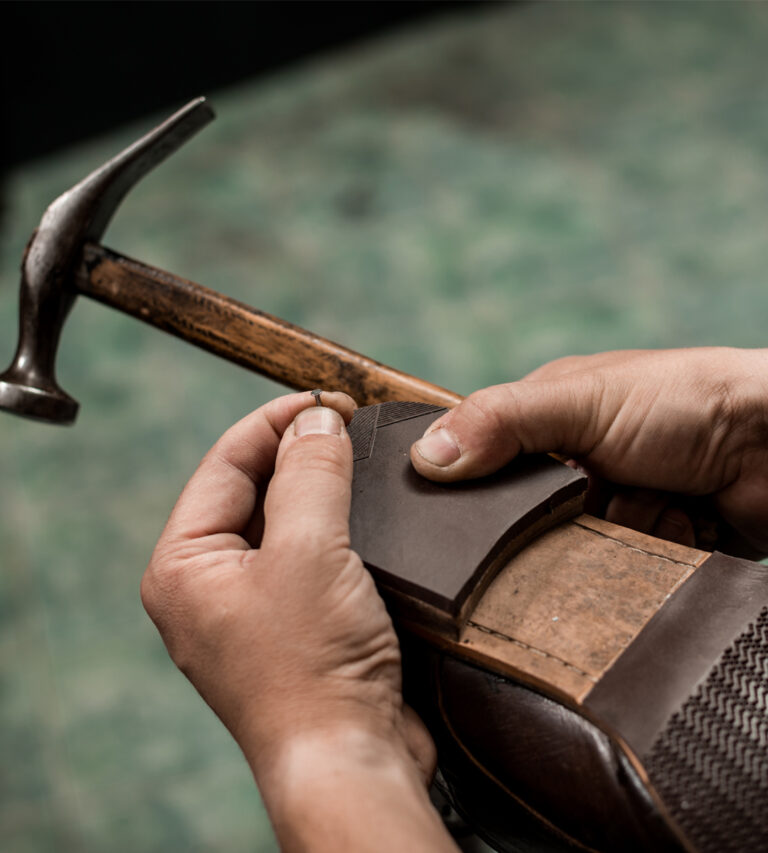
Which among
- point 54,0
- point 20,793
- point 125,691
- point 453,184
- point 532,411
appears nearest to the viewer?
point 532,411

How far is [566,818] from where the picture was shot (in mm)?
734

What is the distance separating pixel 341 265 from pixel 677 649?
2339 mm

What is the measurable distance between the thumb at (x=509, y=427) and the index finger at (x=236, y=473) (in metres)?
0.14

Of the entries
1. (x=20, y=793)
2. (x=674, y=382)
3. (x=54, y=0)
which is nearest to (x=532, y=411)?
(x=674, y=382)

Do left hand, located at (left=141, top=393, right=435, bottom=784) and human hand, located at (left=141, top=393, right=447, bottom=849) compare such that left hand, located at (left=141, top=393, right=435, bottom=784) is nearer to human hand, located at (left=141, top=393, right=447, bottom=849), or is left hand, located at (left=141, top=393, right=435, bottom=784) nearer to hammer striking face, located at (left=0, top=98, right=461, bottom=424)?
human hand, located at (left=141, top=393, right=447, bottom=849)

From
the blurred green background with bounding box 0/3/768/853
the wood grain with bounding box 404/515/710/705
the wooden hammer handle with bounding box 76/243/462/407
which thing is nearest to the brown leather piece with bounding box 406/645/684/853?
the wood grain with bounding box 404/515/710/705

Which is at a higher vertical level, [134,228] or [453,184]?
[453,184]

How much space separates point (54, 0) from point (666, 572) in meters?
3.80

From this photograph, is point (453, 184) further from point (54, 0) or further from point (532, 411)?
point (532, 411)

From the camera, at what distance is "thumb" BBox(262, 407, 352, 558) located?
0.78 metres

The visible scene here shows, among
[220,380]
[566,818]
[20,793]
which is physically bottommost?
[20,793]

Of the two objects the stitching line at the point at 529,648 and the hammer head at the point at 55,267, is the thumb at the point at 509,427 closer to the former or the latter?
the stitching line at the point at 529,648

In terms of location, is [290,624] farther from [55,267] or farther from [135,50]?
[135,50]

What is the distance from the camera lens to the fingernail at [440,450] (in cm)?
88
